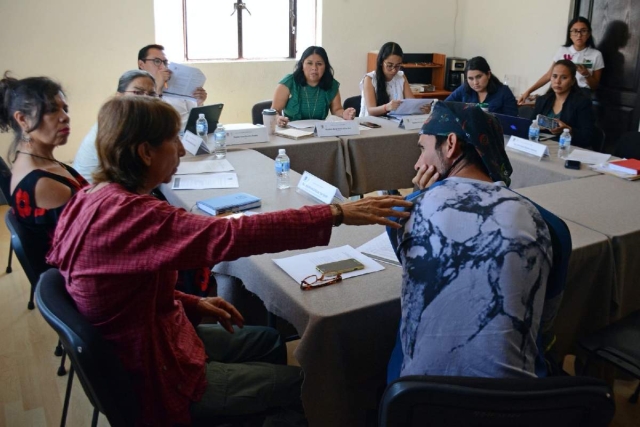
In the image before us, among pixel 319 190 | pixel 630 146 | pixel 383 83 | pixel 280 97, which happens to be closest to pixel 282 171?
pixel 319 190

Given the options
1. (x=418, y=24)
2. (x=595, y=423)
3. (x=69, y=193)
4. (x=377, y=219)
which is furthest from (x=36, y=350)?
(x=418, y=24)

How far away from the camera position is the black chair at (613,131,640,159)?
10.6 feet

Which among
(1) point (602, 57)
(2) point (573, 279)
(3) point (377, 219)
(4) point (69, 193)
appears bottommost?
(2) point (573, 279)

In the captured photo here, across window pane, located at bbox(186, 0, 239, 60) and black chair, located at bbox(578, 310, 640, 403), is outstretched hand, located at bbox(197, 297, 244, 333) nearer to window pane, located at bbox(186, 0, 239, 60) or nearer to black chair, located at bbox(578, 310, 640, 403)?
black chair, located at bbox(578, 310, 640, 403)

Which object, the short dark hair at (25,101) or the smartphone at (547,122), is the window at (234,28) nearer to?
the smartphone at (547,122)

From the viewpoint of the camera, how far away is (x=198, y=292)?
2113mm

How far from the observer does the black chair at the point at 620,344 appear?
166cm

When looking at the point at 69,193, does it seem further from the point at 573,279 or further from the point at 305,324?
the point at 573,279

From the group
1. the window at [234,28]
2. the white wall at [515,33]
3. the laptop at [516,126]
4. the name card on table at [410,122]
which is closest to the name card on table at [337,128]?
the name card on table at [410,122]

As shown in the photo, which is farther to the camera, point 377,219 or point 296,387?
point 296,387

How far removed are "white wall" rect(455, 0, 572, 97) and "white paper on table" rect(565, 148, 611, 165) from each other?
99.9 inches

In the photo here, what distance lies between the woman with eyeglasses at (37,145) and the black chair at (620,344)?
1.78 meters

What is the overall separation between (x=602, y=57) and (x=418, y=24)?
2.01 metres

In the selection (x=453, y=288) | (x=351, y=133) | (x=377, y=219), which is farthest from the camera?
(x=351, y=133)
